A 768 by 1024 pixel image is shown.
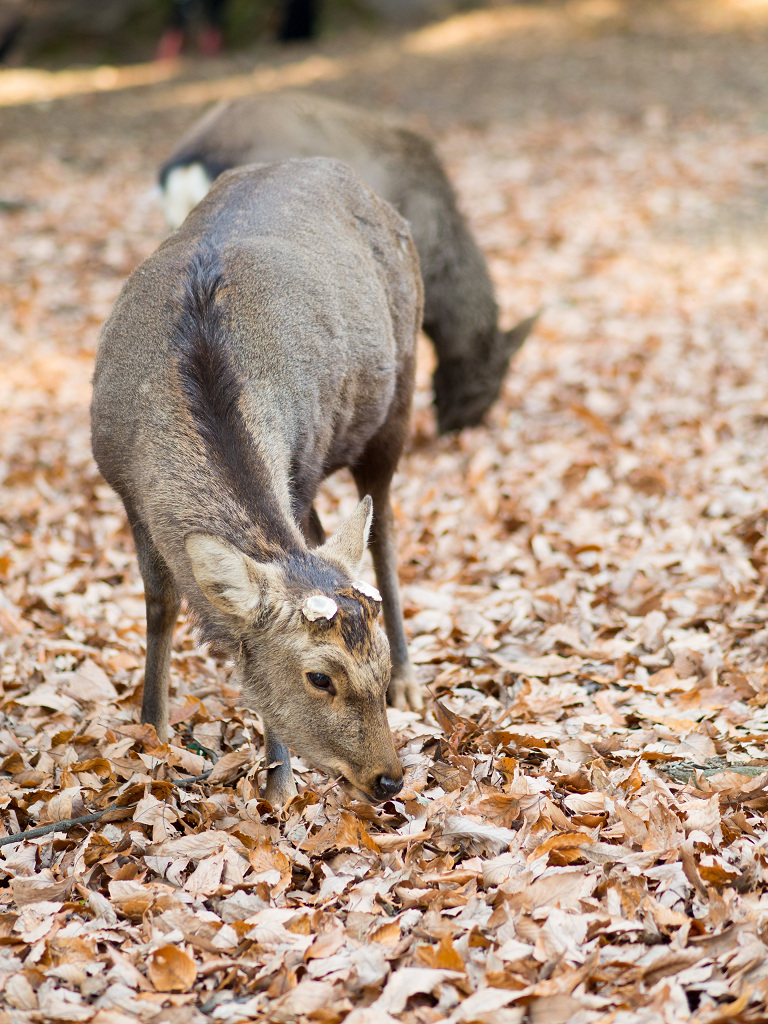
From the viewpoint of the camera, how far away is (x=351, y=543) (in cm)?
339

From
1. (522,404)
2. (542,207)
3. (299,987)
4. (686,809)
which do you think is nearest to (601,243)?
(542,207)

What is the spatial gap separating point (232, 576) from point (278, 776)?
3.02 ft

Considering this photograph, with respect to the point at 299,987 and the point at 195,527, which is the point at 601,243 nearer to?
the point at 195,527

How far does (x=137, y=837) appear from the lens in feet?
11.4

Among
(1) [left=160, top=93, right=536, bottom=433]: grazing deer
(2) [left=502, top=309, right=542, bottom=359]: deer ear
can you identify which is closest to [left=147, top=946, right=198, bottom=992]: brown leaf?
(1) [left=160, top=93, right=536, bottom=433]: grazing deer

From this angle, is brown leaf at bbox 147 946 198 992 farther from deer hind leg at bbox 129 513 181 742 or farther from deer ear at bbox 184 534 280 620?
deer hind leg at bbox 129 513 181 742

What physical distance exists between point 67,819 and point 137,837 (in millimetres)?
321

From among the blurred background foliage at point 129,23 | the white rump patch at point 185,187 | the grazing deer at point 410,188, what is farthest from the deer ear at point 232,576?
the blurred background foliage at point 129,23

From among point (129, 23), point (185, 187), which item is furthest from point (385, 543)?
point (129, 23)

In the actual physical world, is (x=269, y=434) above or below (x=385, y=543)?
above

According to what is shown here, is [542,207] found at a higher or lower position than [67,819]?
lower

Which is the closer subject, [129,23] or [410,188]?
[410,188]

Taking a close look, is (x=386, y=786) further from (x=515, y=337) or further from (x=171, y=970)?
(x=515, y=337)

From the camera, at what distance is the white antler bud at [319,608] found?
306 cm
